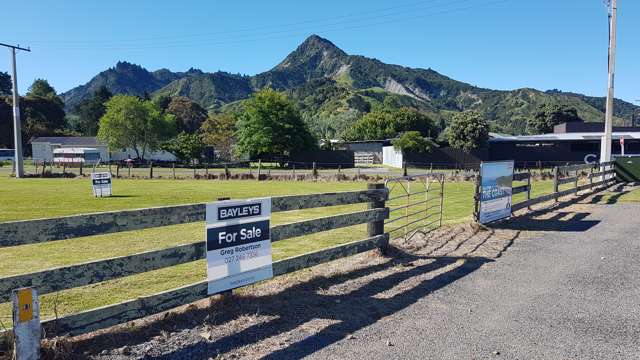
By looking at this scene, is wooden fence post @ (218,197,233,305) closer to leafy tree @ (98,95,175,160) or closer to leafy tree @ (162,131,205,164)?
leafy tree @ (162,131,205,164)

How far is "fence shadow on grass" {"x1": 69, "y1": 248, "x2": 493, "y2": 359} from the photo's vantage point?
452 centimetres

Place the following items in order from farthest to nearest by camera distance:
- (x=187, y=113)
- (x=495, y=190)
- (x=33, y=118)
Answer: (x=187, y=113)
(x=33, y=118)
(x=495, y=190)

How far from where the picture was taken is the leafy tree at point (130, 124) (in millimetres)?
71812

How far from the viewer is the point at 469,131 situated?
61344 mm

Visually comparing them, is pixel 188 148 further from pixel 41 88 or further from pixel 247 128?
pixel 41 88

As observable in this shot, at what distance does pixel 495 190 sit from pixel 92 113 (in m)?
140

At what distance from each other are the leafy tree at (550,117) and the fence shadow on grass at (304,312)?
114369 mm

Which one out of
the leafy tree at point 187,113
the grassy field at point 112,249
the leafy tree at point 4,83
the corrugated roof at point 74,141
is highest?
the leafy tree at point 4,83

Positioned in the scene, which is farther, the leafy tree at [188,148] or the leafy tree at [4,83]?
the leafy tree at [4,83]

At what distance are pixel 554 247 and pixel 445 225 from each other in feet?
10.5

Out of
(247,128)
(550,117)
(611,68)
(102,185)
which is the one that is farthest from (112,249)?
(550,117)

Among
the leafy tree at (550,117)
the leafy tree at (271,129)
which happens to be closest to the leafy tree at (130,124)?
the leafy tree at (271,129)

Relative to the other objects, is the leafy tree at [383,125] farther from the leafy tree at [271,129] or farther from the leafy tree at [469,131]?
the leafy tree at [271,129]

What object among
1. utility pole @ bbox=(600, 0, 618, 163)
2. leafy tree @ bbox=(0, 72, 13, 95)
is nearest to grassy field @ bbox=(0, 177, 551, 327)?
utility pole @ bbox=(600, 0, 618, 163)
